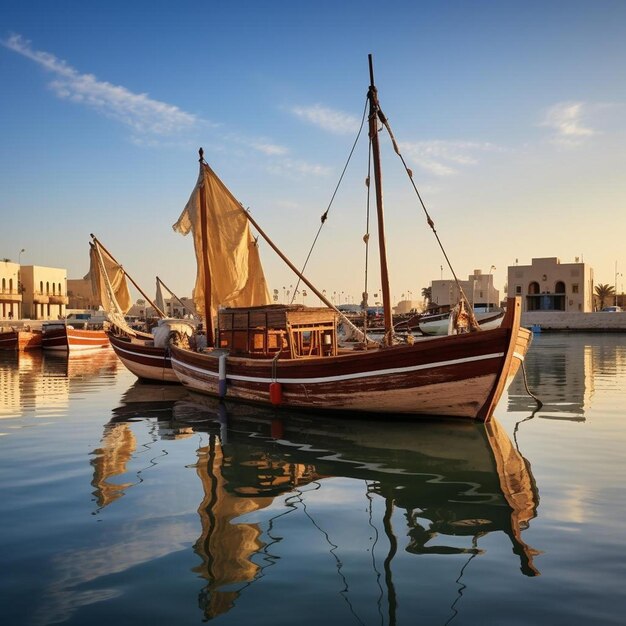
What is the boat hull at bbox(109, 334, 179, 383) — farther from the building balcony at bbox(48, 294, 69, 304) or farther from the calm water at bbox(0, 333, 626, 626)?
the building balcony at bbox(48, 294, 69, 304)

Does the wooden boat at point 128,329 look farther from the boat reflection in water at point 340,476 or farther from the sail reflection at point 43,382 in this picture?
the boat reflection in water at point 340,476

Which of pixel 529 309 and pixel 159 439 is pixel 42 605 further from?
pixel 529 309

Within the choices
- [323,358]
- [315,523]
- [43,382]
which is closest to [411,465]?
[315,523]

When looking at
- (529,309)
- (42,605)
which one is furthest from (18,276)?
(42,605)

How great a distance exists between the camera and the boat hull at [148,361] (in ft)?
81.4

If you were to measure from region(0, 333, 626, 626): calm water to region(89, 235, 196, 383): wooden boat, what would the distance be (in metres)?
9.69

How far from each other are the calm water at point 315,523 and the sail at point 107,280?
56.9 feet

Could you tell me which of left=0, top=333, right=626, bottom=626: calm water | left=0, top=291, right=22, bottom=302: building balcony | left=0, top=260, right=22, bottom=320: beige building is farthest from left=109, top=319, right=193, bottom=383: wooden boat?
left=0, top=260, right=22, bottom=320: beige building

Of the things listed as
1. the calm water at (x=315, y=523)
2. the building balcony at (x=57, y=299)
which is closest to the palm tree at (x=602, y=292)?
the building balcony at (x=57, y=299)

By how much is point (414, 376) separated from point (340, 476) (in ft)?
13.9

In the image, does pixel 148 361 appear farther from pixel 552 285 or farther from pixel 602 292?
pixel 602 292

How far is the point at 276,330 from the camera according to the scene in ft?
60.8

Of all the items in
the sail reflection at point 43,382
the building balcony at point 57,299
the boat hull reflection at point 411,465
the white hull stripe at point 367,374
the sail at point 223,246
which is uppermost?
the sail at point 223,246

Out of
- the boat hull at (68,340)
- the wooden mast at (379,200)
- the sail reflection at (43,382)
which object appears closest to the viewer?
the wooden mast at (379,200)
